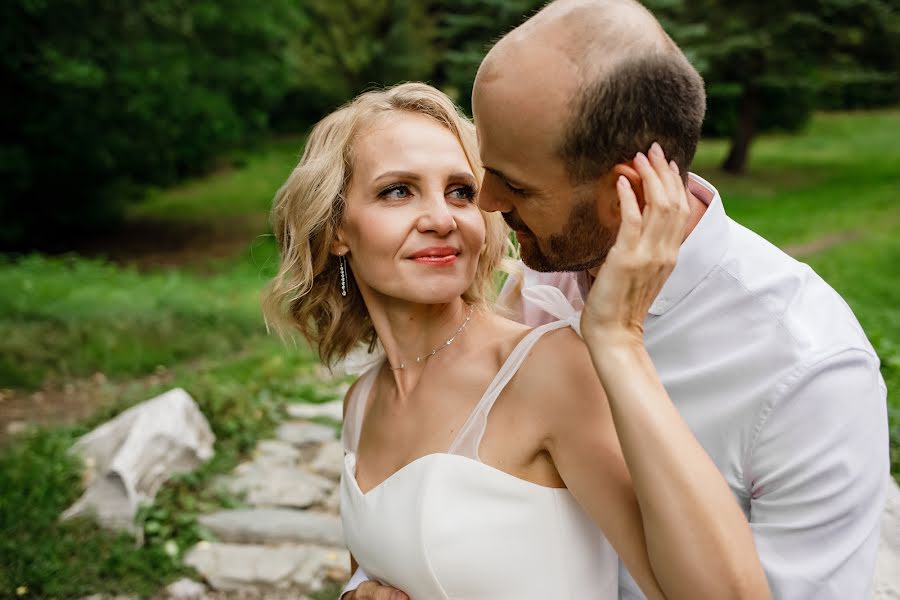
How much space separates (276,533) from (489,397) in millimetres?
2966

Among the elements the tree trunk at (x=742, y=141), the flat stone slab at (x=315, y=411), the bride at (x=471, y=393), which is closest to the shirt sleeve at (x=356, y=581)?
the bride at (x=471, y=393)

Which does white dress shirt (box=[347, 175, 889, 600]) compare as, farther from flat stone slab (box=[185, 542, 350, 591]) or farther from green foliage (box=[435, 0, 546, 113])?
green foliage (box=[435, 0, 546, 113])

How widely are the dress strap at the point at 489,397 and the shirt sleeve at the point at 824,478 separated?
567 mm

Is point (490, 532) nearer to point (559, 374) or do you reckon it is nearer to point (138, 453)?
point (559, 374)

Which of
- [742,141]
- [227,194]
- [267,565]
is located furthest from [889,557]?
[227,194]

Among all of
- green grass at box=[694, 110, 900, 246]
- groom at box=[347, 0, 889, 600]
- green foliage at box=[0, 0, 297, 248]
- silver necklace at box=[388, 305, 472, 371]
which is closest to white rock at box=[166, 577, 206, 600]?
silver necklace at box=[388, 305, 472, 371]

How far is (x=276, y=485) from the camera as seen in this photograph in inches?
207

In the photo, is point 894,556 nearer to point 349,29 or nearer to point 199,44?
point 199,44

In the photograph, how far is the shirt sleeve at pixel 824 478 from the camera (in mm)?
1922

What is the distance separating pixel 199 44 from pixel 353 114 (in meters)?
14.4

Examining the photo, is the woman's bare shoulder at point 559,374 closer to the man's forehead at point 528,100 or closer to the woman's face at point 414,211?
the woman's face at point 414,211

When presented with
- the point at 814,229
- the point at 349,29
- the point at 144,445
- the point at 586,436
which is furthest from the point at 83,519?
the point at 349,29

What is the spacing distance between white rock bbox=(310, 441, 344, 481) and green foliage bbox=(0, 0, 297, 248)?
30.8 ft

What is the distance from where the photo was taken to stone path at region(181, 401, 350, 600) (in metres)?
4.44
